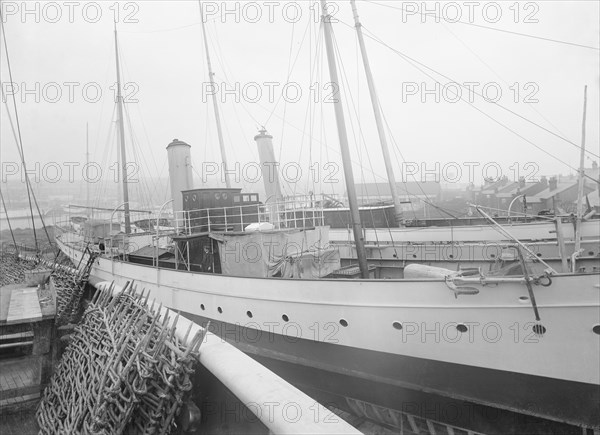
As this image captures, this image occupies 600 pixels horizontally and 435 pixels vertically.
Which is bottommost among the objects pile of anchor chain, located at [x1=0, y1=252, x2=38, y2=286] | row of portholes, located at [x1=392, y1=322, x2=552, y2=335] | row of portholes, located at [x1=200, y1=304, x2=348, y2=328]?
row of portholes, located at [x1=200, y1=304, x2=348, y2=328]

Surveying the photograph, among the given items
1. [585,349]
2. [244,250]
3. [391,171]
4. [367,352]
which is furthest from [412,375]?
[391,171]

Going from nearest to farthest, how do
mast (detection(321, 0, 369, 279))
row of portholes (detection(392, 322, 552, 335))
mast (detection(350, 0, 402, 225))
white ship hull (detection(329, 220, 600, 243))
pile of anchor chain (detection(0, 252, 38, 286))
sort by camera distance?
row of portholes (detection(392, 322, 552, 335)) → mast (detection(321, 0, 369, 279)) → pile of anchor chain (detection(0, 252, 38, 286)) → white ship hull (detection(329, 220, 600, 243)) → mast (detection(350, 0, 402, 225))

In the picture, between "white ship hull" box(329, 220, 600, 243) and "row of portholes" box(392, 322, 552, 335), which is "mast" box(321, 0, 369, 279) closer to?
"row of portholes" box(392, 322, 552, 335)

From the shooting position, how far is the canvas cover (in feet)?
29.5

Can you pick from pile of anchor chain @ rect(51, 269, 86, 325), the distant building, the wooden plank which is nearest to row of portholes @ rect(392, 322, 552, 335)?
the wooden plank

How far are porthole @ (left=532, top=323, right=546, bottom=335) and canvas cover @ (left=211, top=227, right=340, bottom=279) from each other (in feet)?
15.4

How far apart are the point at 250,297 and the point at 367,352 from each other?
2.88 metres

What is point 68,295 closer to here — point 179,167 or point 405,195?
point 179,167

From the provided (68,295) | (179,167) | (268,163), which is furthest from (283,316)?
(179,167)

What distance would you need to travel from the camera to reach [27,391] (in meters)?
5.00

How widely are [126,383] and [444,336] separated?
5.09 m

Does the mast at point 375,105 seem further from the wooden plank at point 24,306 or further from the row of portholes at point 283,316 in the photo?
the wooden plank at point 24,306

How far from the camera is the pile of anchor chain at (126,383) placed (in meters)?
3.37

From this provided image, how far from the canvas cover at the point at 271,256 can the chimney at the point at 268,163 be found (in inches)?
177
